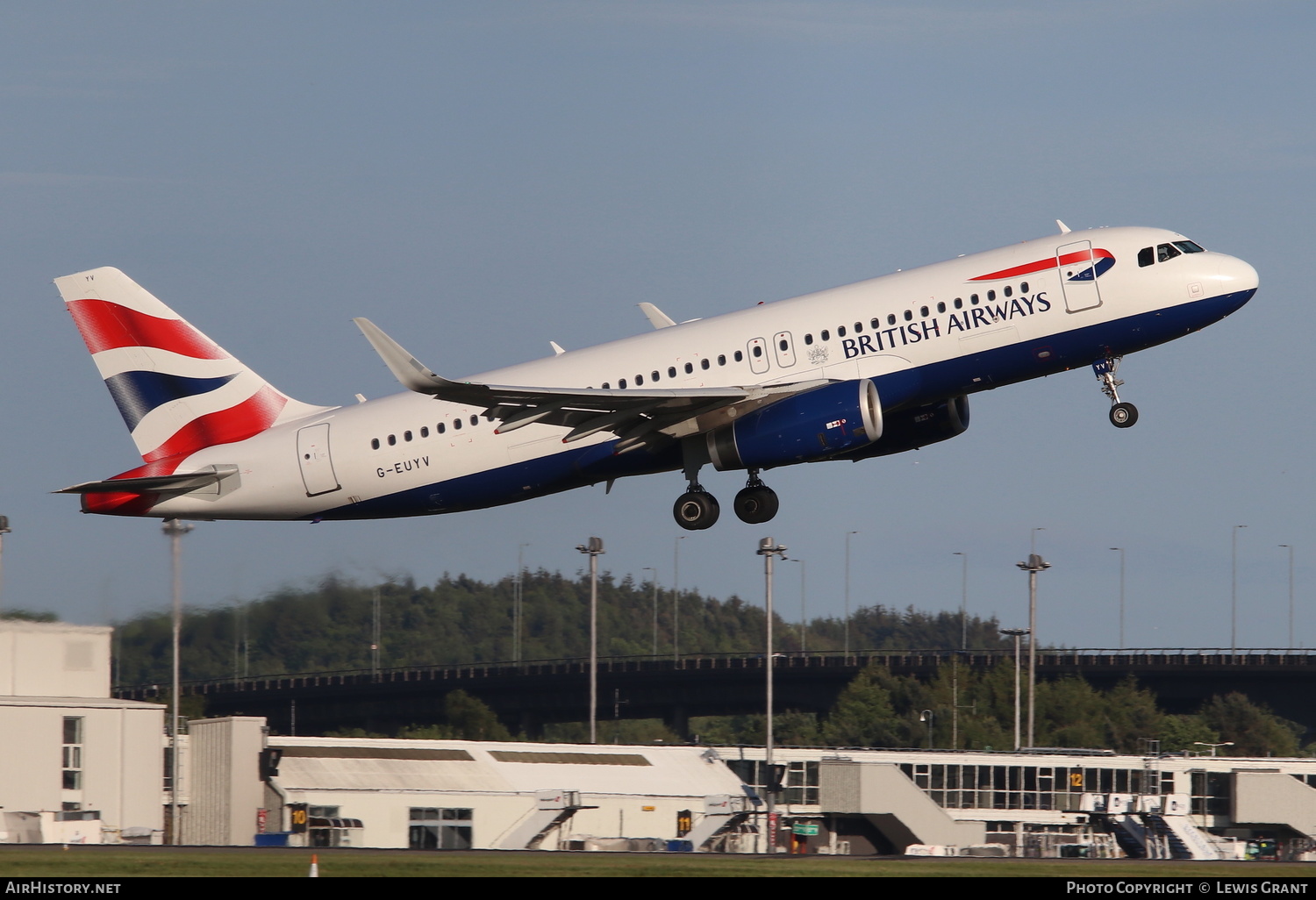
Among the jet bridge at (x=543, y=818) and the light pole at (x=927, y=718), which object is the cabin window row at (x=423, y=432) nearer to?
the jet bridge at (x=543, y=818)

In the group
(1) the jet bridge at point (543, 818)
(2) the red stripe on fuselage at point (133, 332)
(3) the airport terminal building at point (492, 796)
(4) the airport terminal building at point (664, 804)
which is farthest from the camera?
(4) the airport terminal building at point (664, 804)

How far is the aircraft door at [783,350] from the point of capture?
145ft

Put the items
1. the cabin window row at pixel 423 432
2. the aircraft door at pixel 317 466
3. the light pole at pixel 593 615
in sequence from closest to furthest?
the cabin window row at pixel 423 432
the aircraft door at pixel 317 466
the light pole at pixel 593 615

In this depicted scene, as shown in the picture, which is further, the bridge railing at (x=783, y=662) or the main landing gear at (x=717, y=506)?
the bridge railing at (x=783, y=662)

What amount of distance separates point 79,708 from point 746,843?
25.4 m

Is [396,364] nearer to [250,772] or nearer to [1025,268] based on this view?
[1025,268]

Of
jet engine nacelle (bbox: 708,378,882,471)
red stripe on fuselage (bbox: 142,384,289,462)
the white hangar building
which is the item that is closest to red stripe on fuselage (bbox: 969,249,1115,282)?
jet engine nacelle (bbox: 708,378,882,471)

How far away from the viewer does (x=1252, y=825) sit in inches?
2736

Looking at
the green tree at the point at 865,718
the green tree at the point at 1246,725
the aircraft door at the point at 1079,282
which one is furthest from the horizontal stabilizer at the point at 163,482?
the green tree at the point at 1246,725

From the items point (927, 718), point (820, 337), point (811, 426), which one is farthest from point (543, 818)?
point (927, 718)

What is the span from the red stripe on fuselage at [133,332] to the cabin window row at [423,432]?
6.16m

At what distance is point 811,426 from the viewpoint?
42938 mm

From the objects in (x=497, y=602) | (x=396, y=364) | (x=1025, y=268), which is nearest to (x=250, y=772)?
(x=396, y=364)

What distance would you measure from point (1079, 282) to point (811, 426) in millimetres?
7626
